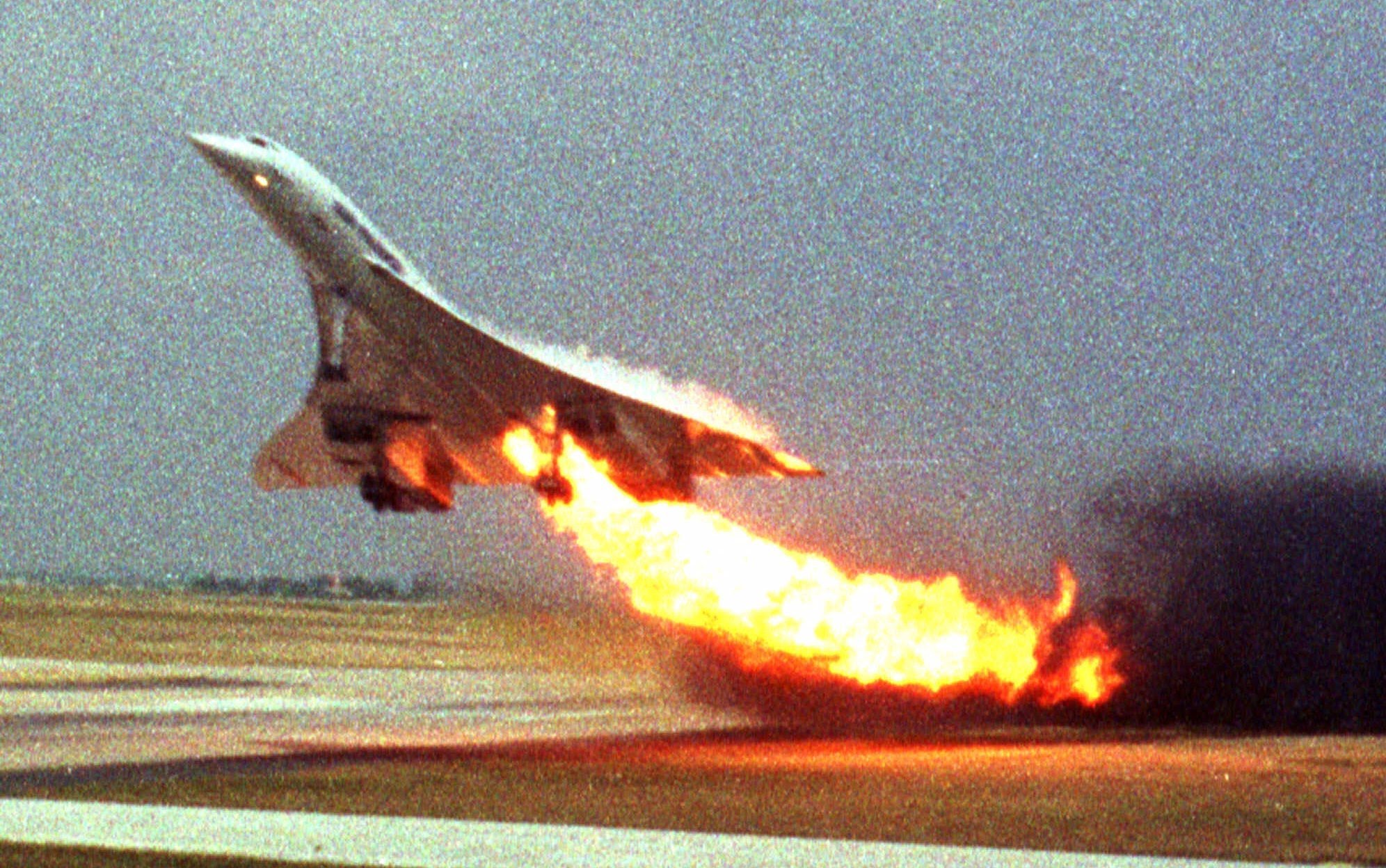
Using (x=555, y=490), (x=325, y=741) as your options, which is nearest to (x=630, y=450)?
(x=555, y=490)

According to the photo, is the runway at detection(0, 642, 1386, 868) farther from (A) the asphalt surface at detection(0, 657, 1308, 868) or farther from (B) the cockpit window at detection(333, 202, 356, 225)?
(B) the cockpit window at detection(333, 202, 356, 225)

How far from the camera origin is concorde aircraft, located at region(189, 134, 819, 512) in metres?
30.0

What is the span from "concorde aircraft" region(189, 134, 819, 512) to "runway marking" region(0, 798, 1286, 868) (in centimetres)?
1386

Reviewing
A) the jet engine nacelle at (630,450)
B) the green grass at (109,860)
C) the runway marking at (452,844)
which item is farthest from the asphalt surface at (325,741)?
the jet engine nacelle at (630,450)

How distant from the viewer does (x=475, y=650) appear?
7050cm

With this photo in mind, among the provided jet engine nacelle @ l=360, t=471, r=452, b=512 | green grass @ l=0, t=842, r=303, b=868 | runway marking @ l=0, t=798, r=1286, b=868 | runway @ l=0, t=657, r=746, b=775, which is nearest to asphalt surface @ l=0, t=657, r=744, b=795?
runway @ l=0, t=657, r=746, b=775

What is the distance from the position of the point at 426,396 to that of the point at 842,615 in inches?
343

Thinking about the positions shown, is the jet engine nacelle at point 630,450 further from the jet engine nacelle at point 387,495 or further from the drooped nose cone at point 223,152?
the drooped nose cone at point 223,152

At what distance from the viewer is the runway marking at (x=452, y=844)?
15.4 meters

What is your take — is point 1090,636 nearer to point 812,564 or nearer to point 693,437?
point 812,564

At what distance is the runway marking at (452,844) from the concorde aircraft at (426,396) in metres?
13.9

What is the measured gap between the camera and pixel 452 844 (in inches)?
636

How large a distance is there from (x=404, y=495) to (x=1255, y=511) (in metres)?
16.5

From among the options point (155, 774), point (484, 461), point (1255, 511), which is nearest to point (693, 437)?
point (484, 461)
